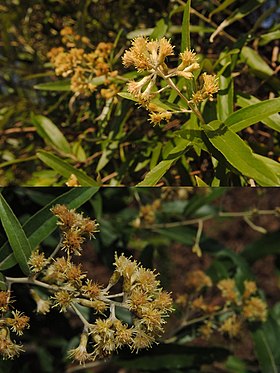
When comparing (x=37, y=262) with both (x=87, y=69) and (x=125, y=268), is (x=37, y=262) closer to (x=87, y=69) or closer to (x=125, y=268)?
(x=125, y=268)

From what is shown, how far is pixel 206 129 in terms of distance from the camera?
79 centimetres

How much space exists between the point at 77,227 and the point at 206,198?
0.71 meters

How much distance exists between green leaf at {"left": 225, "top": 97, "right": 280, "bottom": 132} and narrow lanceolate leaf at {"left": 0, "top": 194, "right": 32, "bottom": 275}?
32 cm

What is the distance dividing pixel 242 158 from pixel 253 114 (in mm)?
94

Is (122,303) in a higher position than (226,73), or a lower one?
lower

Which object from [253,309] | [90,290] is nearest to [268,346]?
[253,309]

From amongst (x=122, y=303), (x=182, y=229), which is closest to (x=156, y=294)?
(x=122, y=303)

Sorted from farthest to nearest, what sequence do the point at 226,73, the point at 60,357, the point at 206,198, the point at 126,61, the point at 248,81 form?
the point at 60,357 < the point at 206,198 < the point at 248,81 < the point at 226,73 < the point at 126,61

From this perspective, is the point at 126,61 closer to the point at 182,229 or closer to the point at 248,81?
the point at 248,81

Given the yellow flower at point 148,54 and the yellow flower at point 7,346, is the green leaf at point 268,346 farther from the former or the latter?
the yellow flower at point 148,54

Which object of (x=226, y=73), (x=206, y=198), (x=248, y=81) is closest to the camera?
(x=226, y=73)

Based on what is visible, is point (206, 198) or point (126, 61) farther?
point (206, 198)

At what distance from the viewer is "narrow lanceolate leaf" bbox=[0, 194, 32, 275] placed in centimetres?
77

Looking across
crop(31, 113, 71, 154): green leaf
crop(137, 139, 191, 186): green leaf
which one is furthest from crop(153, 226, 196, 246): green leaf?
crop(137, 139, 191, 186): green leaf
